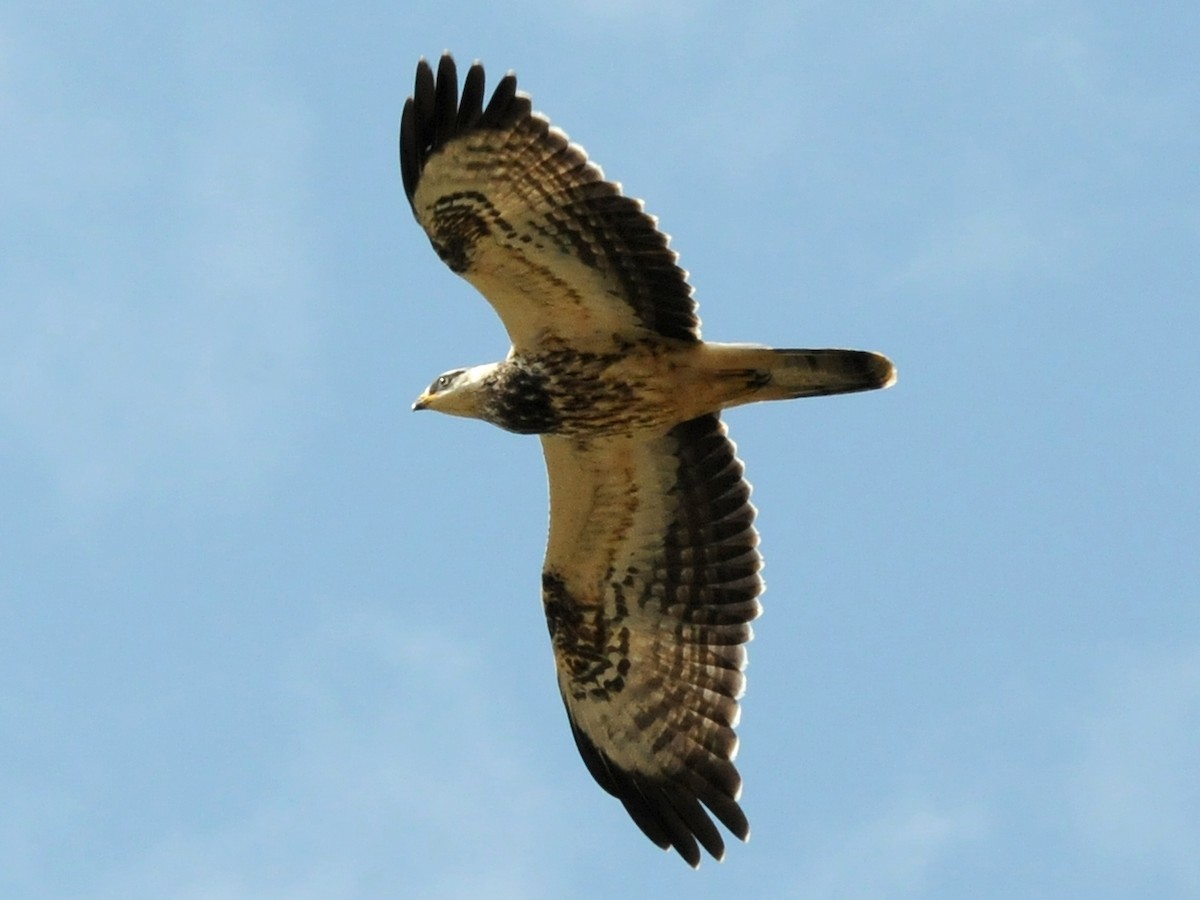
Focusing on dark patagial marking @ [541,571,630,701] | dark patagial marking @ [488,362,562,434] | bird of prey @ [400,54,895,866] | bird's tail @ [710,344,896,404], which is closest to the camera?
bird of prey @ [400,54,895,866]

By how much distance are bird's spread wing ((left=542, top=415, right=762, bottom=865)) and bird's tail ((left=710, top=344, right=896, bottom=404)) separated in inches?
30.4

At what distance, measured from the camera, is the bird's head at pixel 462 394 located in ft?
43.5

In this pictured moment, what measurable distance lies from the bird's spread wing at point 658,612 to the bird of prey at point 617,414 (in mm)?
11

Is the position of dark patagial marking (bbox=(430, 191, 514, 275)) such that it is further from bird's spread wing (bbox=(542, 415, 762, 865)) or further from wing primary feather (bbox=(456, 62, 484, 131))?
bird's spread wing (bbox=(542, 415, 762, 865))

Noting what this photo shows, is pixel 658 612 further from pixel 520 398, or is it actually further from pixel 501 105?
pixel 501 105

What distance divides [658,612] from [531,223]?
303 centimetres

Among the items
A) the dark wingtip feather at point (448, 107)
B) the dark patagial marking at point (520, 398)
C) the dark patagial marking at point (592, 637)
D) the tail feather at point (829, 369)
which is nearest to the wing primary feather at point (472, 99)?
the dark wingtip feather at point (448, 107)

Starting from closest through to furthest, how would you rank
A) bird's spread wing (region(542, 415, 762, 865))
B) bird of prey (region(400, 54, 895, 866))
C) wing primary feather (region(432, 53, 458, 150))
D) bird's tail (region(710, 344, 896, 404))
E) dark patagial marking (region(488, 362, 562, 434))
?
wing primary feather (region(432, 53, 458, 150)), bird of prey (region(400, 54, 895, 866)), bird's tail (region(710, 344, 896, 404)), dark patagial marking (region(488, 362, 562, 434)), bird's spread wing (region(542, 415, 762, 865))

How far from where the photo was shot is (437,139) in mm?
12633

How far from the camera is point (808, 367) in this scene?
1310cm

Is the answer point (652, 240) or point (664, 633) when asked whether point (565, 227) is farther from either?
point (664, 633)

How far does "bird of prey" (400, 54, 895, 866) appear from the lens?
12703mm

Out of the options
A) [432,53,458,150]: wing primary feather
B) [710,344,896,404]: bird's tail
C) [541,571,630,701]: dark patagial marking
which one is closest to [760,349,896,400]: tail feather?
[710,344,896,404]: bird's tail

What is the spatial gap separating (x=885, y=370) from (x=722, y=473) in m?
1.44
